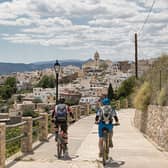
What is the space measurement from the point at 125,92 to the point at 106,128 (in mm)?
45332

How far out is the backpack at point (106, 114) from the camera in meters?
11.7

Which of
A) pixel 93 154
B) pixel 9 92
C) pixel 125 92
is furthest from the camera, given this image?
pixel 9 92

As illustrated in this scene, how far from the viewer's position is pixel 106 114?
1166cm

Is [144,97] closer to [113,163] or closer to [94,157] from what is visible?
[94,157]

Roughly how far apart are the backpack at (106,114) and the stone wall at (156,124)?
9.59ft

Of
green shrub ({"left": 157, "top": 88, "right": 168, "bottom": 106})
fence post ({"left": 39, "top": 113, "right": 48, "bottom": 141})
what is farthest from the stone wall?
fence post ({"left": 39, "top": 113, "right": 48, "bottom": 141})

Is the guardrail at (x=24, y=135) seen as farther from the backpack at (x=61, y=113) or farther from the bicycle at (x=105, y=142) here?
the bicycle at (x=105, y=142)

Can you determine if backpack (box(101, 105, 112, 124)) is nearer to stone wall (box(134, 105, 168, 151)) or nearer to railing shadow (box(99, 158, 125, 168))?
railing shadow (box(99, 158, 125, 168))

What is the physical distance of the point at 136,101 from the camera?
2155 centimetres

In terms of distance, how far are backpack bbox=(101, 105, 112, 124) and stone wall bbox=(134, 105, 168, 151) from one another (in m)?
2.92

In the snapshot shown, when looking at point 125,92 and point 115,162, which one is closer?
point 115,162

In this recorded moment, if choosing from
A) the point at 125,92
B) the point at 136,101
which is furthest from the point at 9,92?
the point at 136,101

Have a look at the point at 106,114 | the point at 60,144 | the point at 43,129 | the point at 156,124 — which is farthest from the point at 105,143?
the point at 43,129

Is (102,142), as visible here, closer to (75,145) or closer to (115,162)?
(115,162)
